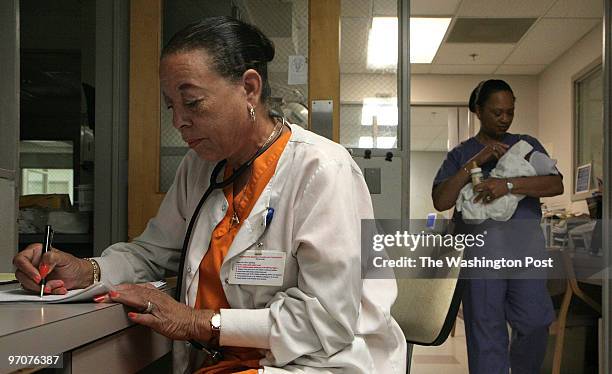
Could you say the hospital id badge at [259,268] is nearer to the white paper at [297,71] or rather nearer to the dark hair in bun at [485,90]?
the white paper at [297,71]

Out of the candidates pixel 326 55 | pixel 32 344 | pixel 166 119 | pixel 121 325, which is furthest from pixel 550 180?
pixel 32 344

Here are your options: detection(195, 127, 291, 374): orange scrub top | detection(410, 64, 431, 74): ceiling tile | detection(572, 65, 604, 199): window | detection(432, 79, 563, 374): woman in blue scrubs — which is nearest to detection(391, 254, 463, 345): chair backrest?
detection(432, 79, 563, 374): woman in blue scrubs

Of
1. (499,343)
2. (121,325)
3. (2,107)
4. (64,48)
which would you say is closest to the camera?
(121,325)

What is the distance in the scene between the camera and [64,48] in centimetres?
331

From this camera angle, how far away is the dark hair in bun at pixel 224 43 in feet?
3.83

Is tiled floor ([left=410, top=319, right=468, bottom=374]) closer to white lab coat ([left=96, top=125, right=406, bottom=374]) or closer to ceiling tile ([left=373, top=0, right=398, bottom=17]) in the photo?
ceiling tile ([left=373, top=0, right=398, bottom=17])

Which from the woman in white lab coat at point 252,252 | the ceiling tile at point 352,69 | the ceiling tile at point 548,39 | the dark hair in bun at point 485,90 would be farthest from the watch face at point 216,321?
the ceiling tile at point 548,39

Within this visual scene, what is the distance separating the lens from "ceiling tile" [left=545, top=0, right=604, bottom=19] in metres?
4.26

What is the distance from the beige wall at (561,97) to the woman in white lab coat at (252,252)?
12.4 ft

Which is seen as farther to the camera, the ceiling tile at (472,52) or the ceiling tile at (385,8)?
the ceiling tile at (472,52)

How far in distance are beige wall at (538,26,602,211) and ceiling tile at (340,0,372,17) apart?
2.30 m

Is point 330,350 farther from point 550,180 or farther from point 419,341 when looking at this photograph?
point 550,180

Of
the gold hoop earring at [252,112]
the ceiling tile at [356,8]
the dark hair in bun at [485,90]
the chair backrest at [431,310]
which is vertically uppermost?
the ceiling tile at [356,8]

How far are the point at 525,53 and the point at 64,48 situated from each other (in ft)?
11.6
